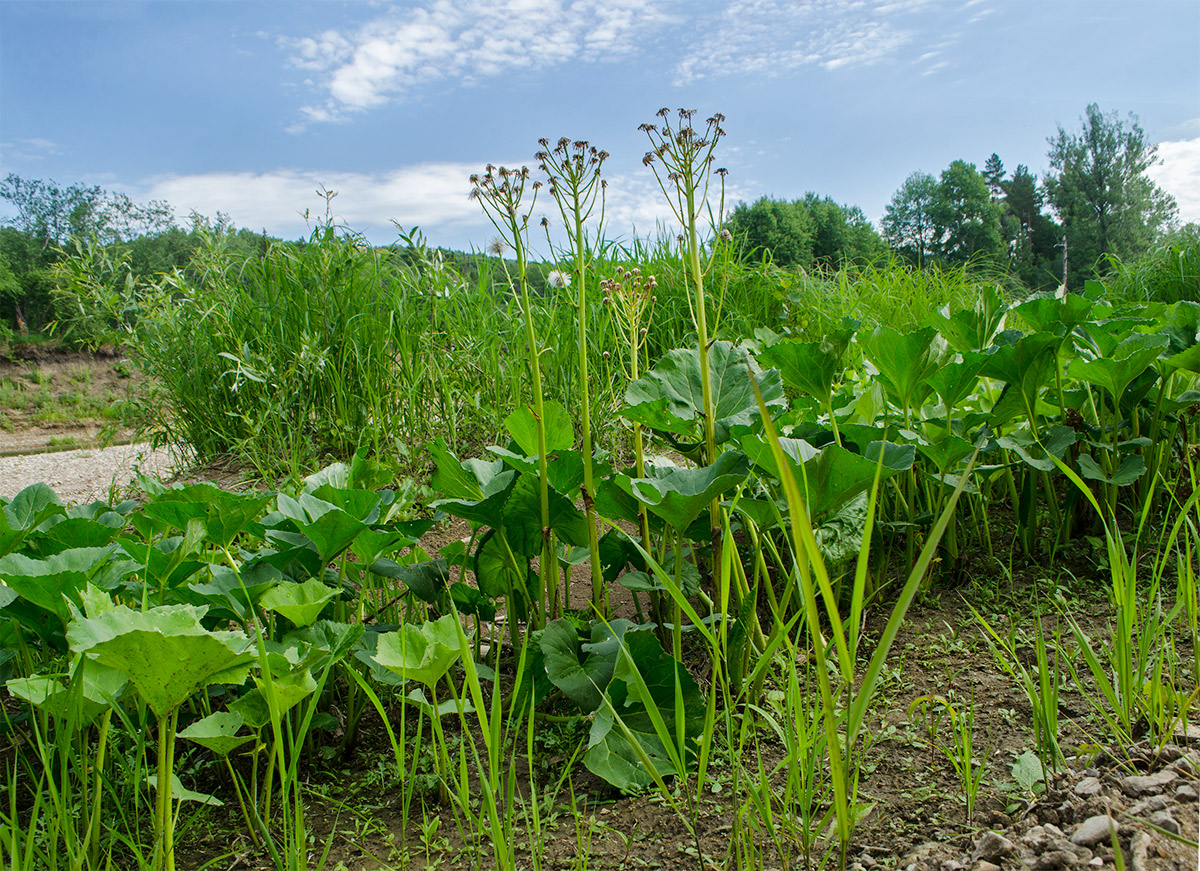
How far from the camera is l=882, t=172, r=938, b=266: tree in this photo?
32.4m

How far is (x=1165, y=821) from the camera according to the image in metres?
0.65

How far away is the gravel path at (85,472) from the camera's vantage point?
3.81 m

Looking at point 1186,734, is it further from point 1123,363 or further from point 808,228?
point 808,228

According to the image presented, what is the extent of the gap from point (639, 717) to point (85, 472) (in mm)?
6336

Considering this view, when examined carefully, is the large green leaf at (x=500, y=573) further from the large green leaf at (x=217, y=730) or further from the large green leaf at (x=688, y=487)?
the large green leaf at (x=217, y=730)

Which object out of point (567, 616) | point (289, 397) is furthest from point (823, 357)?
point (289, 397)

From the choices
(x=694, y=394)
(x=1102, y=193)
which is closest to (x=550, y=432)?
(x=694, y=394)

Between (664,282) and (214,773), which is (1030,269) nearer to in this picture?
(664,282)

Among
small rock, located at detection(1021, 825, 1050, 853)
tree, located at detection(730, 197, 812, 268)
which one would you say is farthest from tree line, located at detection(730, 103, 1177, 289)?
small rock, located at detection(1021, 825, 1050, 853)

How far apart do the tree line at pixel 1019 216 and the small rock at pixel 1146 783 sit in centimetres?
1652

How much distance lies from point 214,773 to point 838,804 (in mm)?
946

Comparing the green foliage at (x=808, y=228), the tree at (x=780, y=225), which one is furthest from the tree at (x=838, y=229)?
the tree at (x=780, y=225)

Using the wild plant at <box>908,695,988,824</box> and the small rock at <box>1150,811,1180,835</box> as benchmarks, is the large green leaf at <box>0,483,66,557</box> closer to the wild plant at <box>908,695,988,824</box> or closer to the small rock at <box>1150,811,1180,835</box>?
the wild plant at <box>908,695,988,824</box>

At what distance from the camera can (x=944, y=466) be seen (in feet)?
4.24
